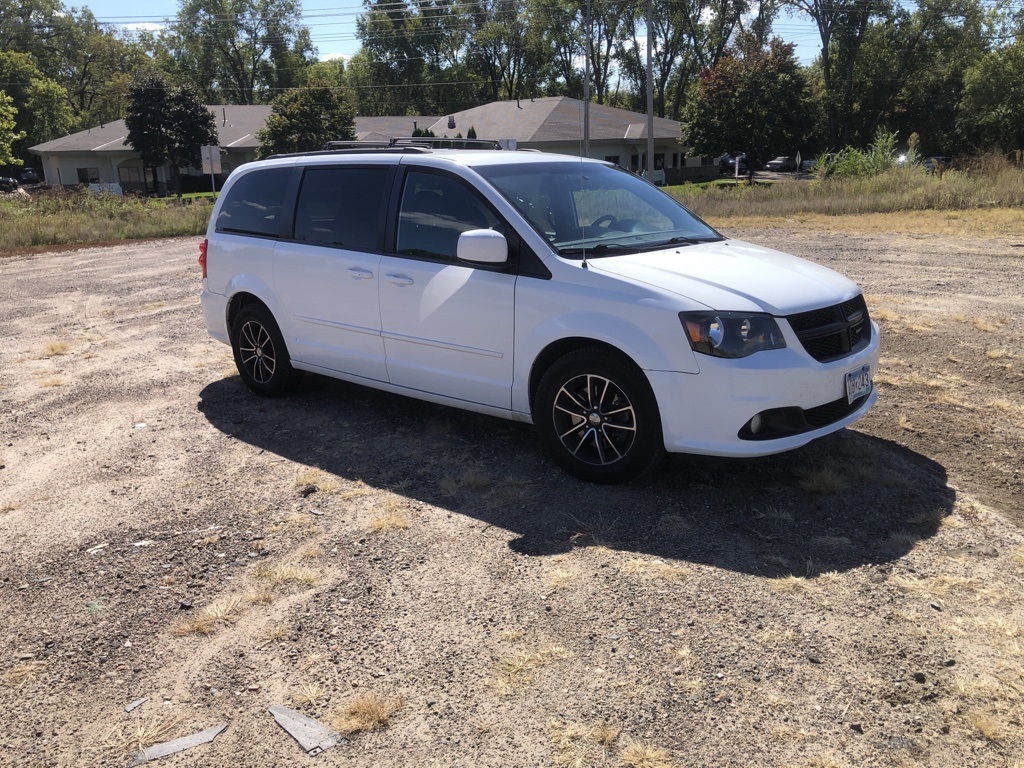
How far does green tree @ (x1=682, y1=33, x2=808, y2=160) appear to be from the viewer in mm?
53344

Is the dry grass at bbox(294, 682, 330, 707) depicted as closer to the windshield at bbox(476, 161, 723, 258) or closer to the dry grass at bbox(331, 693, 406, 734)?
the dry grass at bbox(331, 693, 406, 734)

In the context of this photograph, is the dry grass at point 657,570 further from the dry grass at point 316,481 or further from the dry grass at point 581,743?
the dry grass at point 316,481

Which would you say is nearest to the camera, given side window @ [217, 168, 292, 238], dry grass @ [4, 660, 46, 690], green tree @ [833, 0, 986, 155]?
dry grass @ [4, 660, 46, 690]

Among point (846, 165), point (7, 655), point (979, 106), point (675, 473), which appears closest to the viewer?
point (7, 655)

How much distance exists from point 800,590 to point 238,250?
4989 millimetres

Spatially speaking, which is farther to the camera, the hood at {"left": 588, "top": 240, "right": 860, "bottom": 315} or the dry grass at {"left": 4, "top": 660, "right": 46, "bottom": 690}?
the hood at {"left": 588, "top": 240, "right": 860, "bottom": 315}

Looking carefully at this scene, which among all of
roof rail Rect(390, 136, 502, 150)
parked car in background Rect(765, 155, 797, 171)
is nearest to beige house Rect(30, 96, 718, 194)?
parked car in background Rect(765, 155, 797, 171)

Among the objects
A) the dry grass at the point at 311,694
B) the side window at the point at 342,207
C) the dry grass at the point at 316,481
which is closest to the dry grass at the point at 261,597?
the dry grass at the point at 311,694

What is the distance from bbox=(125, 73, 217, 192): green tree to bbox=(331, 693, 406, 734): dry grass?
54.9m

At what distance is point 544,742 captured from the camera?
114 inches

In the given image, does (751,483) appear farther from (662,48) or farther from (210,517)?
(662,48)

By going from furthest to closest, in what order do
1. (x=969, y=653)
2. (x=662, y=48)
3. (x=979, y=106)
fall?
(x=662, y=48), (x=979, y=106), (x=969, y=653)

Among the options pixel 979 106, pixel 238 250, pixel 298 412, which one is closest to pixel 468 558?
pixel 298 412

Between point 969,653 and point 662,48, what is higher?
point 662,48
